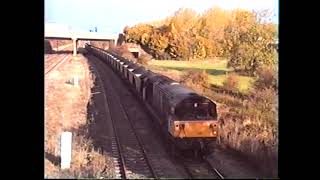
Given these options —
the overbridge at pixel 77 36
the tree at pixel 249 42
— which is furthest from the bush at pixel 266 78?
the overbridge at pixel 77 36

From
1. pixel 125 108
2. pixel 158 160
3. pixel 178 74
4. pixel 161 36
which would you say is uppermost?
pixel 161 36

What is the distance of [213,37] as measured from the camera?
6734 mm

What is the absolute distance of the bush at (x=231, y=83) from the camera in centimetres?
661

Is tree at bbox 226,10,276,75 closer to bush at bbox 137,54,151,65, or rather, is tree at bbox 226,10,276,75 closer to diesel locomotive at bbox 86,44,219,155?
diesel locomotive at bbox 86,44,219,155

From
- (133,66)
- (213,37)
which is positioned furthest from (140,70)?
(213,37)

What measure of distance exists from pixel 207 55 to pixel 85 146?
2006 millimetres

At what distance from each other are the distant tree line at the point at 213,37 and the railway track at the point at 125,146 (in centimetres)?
85

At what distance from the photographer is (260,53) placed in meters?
6.62

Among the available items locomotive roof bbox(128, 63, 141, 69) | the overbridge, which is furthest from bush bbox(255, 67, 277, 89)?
the overbridge

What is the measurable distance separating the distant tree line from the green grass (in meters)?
0.08

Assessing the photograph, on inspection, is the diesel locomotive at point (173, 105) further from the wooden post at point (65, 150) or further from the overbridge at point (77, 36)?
the wooden post at point (65, 150)

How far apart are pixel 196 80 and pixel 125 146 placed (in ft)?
4.16
